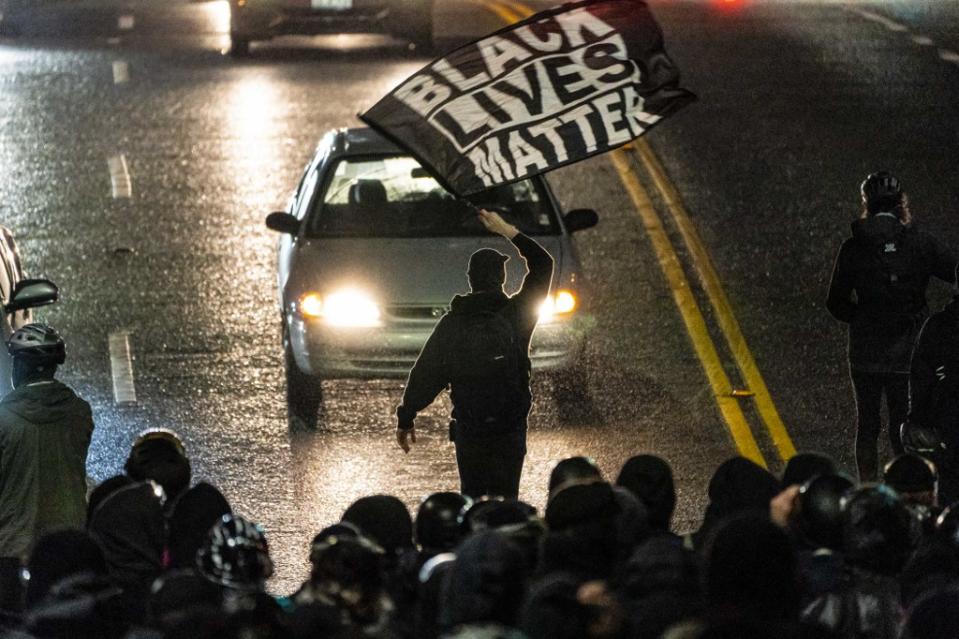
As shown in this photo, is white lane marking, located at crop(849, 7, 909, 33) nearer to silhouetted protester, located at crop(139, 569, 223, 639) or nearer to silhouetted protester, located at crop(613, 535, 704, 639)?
silhouetted protester, located at crop(613, 535, 704, 639)

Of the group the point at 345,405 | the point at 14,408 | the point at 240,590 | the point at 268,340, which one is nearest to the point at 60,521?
the point at 14,408

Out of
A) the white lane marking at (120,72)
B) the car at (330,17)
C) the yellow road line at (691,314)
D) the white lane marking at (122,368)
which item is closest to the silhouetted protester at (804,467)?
the yellow road line at (691,314)

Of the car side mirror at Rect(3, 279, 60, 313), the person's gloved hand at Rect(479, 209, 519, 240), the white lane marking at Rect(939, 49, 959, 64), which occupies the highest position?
the white lane marking at Rect(939, 49, 959, 64)

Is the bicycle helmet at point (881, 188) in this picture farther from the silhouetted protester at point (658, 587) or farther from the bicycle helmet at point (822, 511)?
the silhouetted protester at point (658, 587)

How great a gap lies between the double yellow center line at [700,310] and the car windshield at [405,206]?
1.65 m

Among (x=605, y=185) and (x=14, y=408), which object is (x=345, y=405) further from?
(x=605, y=185)

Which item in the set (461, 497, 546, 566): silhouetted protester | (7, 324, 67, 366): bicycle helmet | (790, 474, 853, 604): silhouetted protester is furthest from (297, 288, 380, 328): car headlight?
(790, 474, 853, 604): silhouetted protester

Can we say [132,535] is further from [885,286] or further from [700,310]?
[700,310]

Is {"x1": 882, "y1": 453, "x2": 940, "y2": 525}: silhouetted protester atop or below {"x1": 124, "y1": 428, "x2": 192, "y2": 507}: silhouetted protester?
below

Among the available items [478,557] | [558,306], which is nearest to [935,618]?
[478,557]

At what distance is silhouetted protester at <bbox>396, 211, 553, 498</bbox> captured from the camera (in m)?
9.38

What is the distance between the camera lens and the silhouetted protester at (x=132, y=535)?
6590 mm

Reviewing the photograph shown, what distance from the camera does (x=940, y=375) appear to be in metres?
9.28

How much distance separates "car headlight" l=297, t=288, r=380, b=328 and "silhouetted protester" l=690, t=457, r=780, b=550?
235 inches
